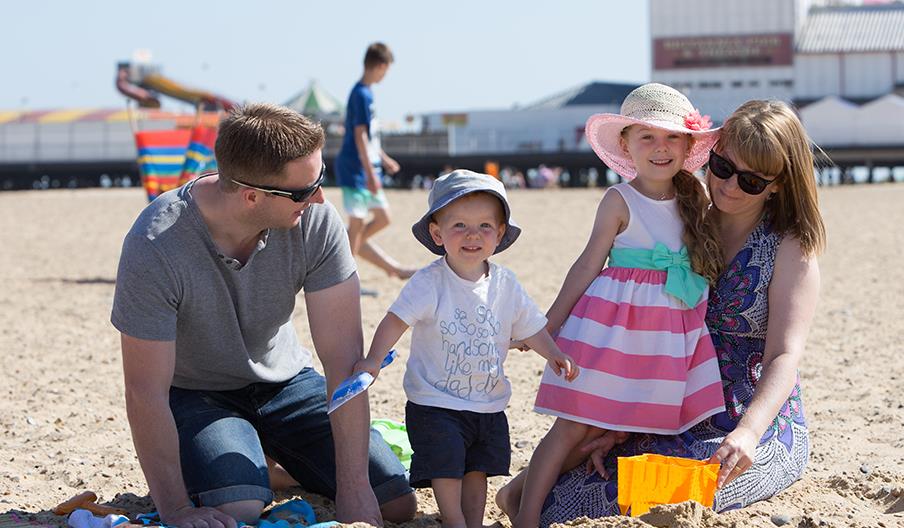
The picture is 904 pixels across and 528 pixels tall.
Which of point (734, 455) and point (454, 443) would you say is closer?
point (734, 455)

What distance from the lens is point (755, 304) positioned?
12.4 feet

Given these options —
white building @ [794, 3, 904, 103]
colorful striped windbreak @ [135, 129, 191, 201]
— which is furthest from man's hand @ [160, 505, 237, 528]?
white building @ [794, 3, 904, 103]

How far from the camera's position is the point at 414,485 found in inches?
143

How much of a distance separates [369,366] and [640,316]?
0.84 metres

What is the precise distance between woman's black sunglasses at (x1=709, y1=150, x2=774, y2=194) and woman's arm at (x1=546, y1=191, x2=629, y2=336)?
0.30m

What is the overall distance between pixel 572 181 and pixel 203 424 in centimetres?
4188

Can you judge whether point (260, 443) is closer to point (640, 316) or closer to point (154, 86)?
point (640, 316)

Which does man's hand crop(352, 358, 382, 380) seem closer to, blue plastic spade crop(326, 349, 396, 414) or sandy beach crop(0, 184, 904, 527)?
blue plastic spade crop(326, 349, 396, 414)

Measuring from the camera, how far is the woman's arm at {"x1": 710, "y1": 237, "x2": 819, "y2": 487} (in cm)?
329

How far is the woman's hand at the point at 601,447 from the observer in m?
3.74

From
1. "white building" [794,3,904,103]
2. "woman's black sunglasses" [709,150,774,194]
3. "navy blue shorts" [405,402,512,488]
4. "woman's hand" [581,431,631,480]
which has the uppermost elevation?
"woman's black sunglasses" [709,150,774,194]

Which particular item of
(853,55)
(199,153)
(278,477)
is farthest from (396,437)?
(853,55)

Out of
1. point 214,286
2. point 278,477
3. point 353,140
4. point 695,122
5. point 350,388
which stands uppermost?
point 695,122

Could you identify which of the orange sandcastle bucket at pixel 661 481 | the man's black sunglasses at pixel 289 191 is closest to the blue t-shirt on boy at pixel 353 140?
the man's black sunglasses at pixel 289 191
